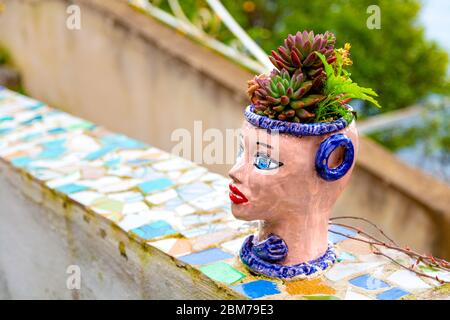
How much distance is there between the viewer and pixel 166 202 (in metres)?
2.90

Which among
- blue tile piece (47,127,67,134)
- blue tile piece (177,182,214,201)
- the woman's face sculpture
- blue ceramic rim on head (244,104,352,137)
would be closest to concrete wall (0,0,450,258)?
blue tile piece (47,127,67,134)

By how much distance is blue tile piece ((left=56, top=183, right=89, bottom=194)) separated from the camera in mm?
2932

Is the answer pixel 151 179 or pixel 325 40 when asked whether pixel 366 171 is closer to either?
pixel 151 179

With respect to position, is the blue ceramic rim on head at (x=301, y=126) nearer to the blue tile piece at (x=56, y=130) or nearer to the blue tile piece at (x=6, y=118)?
the blue tile piece at (x=56, y=130)

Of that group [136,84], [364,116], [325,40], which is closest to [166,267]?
[325,40]

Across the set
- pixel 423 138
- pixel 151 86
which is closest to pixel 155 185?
pixel 151 86

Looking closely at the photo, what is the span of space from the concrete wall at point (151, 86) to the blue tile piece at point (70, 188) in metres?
1.75

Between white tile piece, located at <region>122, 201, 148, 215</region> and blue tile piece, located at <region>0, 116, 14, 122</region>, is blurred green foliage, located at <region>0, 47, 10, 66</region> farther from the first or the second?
white tile piece, located at <region>122, 201, 148, 215</region>

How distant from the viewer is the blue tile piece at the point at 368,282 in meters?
2.24

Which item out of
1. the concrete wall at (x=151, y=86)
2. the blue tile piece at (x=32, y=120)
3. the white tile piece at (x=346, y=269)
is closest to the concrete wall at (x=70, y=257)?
the white tile piece at (x=346, y=269)

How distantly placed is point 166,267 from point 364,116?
6824 millimetres

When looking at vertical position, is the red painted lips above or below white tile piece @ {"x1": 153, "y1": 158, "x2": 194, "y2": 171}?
above

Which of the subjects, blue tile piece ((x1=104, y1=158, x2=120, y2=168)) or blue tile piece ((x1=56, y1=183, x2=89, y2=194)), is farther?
blue tile piece ((x1=104, y1=158, x2=120, y2=168))

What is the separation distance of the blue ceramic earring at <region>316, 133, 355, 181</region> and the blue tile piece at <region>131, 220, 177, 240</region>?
775 millimetres
